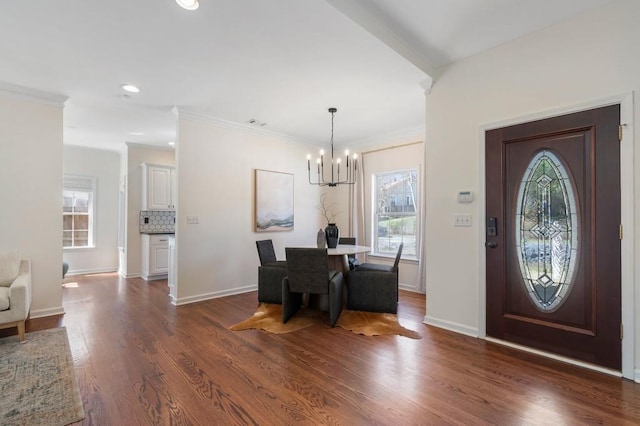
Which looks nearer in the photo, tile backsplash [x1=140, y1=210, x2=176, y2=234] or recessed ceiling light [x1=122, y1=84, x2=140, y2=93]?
recessed ceiling light [x1=122, y1=84, x2=140, y2=93]

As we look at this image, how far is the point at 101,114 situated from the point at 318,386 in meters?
4.89

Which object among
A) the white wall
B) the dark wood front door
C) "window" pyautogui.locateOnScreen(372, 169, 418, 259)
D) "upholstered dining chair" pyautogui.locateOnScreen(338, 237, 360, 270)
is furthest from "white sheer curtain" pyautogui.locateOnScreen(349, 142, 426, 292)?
the white wall

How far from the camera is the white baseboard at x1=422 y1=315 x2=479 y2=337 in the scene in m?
3.03

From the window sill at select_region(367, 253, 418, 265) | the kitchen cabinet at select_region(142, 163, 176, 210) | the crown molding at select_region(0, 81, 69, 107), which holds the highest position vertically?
the crown molding at select_region(0, 81, 69, 107)

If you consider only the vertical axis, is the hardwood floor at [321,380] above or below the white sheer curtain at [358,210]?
below

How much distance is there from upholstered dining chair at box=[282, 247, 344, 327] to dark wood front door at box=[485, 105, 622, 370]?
1.57 metres

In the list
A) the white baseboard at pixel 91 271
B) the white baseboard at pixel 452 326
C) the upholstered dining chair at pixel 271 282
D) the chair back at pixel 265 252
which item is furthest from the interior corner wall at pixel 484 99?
the white baseboard at pixel 91 271

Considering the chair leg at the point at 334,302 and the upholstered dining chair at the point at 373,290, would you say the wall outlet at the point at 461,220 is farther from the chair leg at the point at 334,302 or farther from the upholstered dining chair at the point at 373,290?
the chair leg at the point at 334,302

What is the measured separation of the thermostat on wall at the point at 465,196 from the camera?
3.06 m

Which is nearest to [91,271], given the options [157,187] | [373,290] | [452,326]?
[157,187]

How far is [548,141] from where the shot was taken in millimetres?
2600

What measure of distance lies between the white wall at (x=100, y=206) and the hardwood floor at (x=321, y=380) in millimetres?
3607

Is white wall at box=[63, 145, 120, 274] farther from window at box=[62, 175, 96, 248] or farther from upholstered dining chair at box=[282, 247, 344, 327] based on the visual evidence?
upholstered dining chair at box=[282, 247, 344, 327]

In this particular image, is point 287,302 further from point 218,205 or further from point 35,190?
point 35,190
